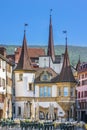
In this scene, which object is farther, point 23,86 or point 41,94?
point 41,94

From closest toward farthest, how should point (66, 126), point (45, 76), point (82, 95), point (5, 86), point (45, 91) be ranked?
1. point (66, 126)
2. point (5, 86)
3. point (45, 91)
4. point (45, 76)
5. point (82, 95)

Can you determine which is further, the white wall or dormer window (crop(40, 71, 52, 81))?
dormer window (crop(40, 71, 52, 81))

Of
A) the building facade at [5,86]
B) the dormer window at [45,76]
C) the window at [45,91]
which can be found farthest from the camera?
the dormer window at [45,76]

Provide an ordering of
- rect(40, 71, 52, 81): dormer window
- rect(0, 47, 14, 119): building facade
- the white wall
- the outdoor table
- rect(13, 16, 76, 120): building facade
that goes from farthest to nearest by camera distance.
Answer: rect(40, 71, 52, 81): dormer window, the white wall, rect(13, 16, 76, 120): building facade, rect(0, 47, 14, 119): building facade, the outdoor table

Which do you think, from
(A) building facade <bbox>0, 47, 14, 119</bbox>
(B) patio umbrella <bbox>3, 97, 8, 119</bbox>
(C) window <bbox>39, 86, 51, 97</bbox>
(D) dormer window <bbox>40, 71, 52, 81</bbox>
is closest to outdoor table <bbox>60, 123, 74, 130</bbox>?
(A) building facade <bbox>0, 47, 14, 119</bbox>

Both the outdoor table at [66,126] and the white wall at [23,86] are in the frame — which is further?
the white wall at [23,86]

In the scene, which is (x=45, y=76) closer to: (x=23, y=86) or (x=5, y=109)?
(x=23, y=86)

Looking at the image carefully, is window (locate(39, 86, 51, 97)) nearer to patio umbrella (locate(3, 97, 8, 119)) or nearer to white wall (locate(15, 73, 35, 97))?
white wall (locate(15, 73, 35, 97))

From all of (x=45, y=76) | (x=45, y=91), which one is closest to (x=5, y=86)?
(x=45, y=91)

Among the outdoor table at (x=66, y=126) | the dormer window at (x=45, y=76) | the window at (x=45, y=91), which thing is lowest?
the outdoor table at (x=66, y=126)

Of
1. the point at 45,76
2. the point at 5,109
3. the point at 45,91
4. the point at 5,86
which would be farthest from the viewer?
the point at 45,76

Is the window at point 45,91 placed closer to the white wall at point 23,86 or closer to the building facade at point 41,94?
the building facade at point 41,94

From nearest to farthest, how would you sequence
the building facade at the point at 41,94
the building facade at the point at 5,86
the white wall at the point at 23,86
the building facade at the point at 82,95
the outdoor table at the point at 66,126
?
the outdoor table at the point at 66,126 → the building facade at the point at 5,86 → the building facade at the point at 41,94 → the white wall at the point at 23,86 → the building facade at the point at 82,95

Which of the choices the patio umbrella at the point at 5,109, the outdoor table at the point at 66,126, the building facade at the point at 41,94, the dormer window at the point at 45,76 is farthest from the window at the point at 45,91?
the outdoor table at the point at 66,126
